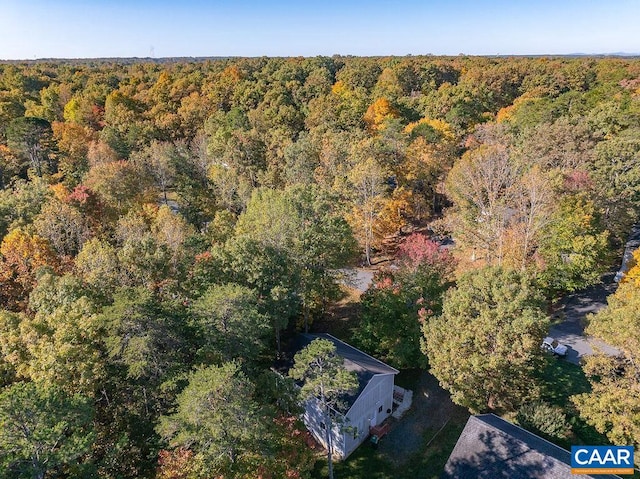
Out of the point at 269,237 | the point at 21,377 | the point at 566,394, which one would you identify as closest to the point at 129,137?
the point at 269,237

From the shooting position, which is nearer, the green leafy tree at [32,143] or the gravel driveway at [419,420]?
the gravel driveway at [419,420]

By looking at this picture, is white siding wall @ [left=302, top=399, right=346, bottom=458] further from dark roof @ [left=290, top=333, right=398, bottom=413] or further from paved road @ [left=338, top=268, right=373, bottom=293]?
paved road @ [left=338, top=268, right=373, bottom=293]

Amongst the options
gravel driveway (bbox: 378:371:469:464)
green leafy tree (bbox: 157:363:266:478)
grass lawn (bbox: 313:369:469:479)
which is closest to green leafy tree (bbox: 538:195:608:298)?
gravel driveway (bbox: 378:371:469:464)

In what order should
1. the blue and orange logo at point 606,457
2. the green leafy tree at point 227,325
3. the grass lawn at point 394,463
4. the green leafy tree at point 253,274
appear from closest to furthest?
the blue and orange logo at point 606,457, the green leafy tree at point 227,325, the grass lawn at point 394,463, the green leafy tree at point 253,274

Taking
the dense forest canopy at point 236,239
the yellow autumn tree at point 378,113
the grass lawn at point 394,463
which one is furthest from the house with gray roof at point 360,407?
the yellow autumn tree at point 378,113

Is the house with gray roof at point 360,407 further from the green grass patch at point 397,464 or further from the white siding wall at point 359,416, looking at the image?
the green grass patch at point 397,464

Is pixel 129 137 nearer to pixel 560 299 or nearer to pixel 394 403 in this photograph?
pixel 394 403

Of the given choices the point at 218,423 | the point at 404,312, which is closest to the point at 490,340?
the point at 404,312
